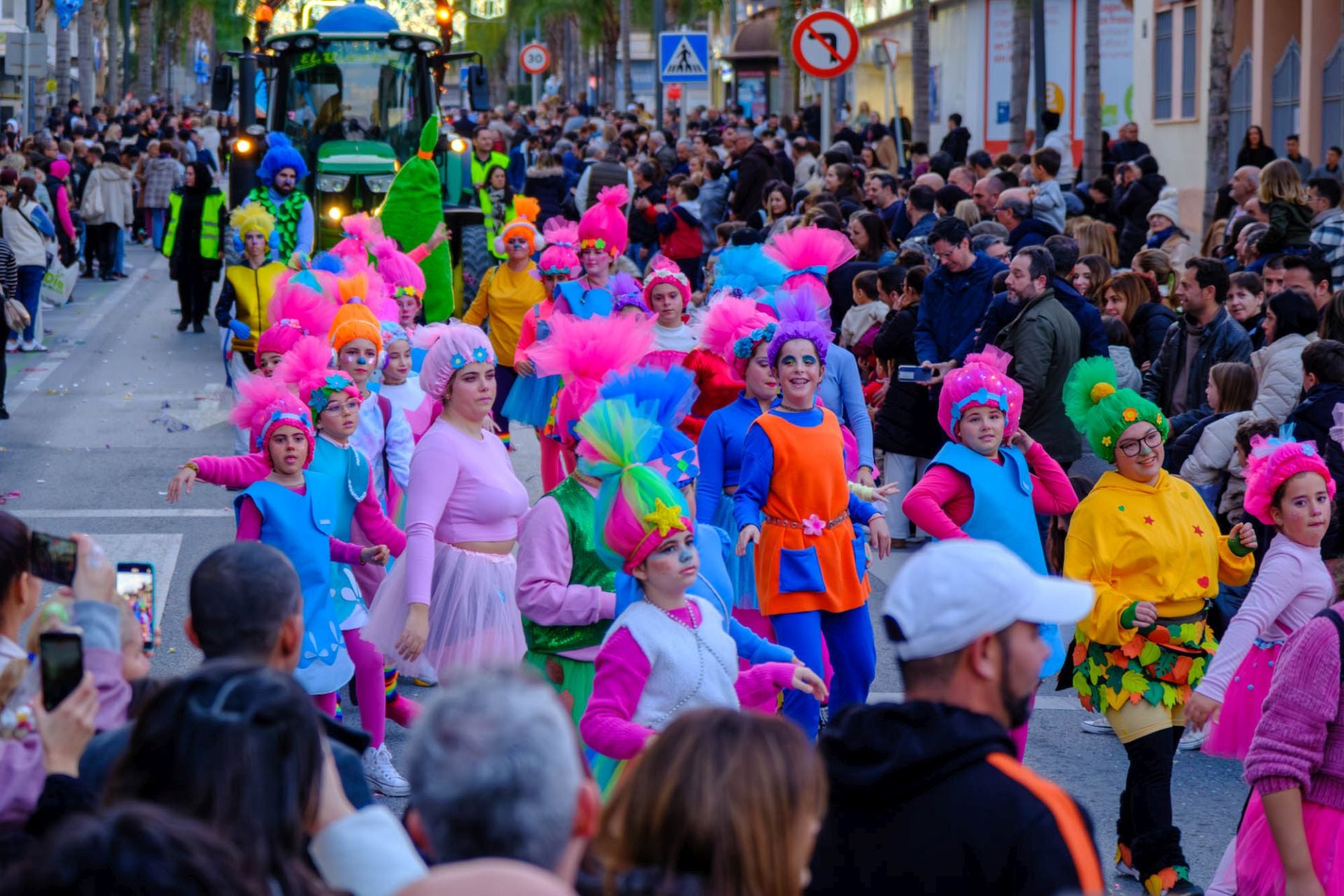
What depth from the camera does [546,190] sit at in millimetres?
23953

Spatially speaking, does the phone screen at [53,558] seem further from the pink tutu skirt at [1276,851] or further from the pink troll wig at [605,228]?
the pink troll wig at [605,228]

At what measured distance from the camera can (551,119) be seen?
50.8 metres

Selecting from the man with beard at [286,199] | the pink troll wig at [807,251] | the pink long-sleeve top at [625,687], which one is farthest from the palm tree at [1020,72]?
the pink long-sleeve top at [625,687]

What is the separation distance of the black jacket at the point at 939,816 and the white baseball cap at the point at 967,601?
0.39ft

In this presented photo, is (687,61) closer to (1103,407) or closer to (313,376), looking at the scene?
(313,376)

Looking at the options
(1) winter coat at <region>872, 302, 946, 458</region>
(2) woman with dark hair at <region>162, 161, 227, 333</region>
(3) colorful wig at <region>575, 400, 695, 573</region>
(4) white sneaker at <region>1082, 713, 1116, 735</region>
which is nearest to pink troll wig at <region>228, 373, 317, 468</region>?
(3) colorful wig at <region>575, 400, 695, 573</region>

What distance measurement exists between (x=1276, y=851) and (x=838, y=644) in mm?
2801

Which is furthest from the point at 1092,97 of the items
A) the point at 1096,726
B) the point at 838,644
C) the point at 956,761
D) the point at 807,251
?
the point at 956,761

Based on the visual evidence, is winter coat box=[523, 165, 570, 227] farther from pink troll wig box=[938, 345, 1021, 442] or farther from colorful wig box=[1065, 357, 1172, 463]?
colorful wig box=[1065, 357, 1172, 463]

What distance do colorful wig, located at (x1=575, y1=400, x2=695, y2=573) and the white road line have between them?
11635 mm

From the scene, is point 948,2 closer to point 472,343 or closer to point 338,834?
point 472,343

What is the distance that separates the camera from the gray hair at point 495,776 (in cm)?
227

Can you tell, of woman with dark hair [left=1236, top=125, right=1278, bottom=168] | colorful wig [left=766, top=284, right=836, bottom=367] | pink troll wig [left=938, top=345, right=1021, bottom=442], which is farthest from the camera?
woman with dark hair [left=1236, top=125, right=1278, bottom=168]

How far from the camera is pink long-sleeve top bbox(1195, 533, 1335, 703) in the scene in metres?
5.01
